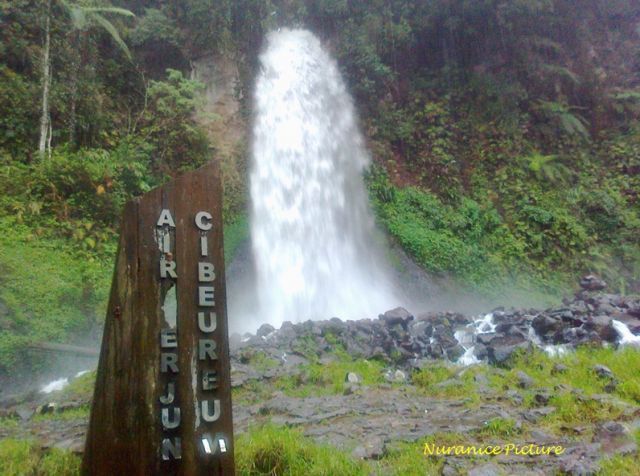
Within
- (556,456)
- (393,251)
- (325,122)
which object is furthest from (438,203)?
(556,456)

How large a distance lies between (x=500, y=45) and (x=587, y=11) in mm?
4339

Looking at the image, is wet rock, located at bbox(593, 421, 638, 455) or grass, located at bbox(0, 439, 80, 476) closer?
grass, located at bbox(0, 439, 80, 476)

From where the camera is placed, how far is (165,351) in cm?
310

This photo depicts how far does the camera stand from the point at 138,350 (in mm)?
3098

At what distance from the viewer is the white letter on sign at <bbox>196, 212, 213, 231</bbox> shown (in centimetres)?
336

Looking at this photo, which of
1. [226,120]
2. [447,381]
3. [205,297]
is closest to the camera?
[205,297]

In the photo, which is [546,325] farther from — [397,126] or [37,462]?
[397,126]

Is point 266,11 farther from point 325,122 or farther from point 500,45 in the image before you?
point 500,45

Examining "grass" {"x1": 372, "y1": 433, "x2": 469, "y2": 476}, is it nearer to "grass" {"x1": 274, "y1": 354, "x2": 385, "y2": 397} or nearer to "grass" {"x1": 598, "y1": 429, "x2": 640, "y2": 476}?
"grass" {"x1": 598, "y1": 429, "x2": 640, "y2": 476}

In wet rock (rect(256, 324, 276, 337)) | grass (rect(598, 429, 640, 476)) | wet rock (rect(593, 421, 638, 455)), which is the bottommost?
grass (rect(598, 429, 640, 476))

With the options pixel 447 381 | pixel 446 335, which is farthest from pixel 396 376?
pixel 446 335

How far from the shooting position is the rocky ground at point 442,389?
444 cm

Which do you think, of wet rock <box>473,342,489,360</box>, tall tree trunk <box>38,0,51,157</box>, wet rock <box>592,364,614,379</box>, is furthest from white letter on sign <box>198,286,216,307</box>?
tall tree trunk <box>38,0,51,157</box>

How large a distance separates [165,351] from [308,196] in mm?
10545
